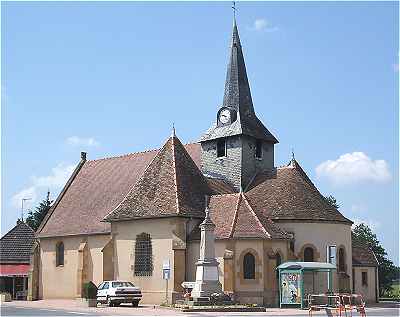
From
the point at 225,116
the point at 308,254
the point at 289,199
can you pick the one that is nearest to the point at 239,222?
the point at 289,199

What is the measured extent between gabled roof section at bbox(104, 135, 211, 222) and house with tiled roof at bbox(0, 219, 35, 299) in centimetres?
1282

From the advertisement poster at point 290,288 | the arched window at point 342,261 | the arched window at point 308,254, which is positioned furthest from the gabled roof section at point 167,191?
the arched window at point 342,261

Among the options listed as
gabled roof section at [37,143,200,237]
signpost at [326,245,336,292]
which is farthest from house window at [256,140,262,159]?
signpost at [326,245,336,292]

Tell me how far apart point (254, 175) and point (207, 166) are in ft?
11.6

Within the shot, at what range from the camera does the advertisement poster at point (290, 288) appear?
34000mm

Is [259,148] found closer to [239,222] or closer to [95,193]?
[239,222]

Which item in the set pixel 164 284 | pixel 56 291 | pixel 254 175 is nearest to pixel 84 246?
pixel 56 291

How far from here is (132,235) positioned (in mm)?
39781

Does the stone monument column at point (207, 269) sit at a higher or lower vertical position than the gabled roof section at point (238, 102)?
lower

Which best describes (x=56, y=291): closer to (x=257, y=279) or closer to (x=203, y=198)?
(x=203, y=198)

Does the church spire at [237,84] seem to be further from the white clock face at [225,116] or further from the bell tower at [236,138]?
the white clock face at [225,116]

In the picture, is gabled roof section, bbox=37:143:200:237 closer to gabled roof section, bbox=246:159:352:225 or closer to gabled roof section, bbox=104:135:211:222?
gabled roof section, bbox=104:135:211:222

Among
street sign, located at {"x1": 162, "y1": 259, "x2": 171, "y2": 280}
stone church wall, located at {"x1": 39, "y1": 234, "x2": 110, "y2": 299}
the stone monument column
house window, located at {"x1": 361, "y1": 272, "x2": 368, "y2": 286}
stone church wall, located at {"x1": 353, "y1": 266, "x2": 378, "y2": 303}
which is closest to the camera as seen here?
the stone monument column

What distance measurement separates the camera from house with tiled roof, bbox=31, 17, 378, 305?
36.8 meters
